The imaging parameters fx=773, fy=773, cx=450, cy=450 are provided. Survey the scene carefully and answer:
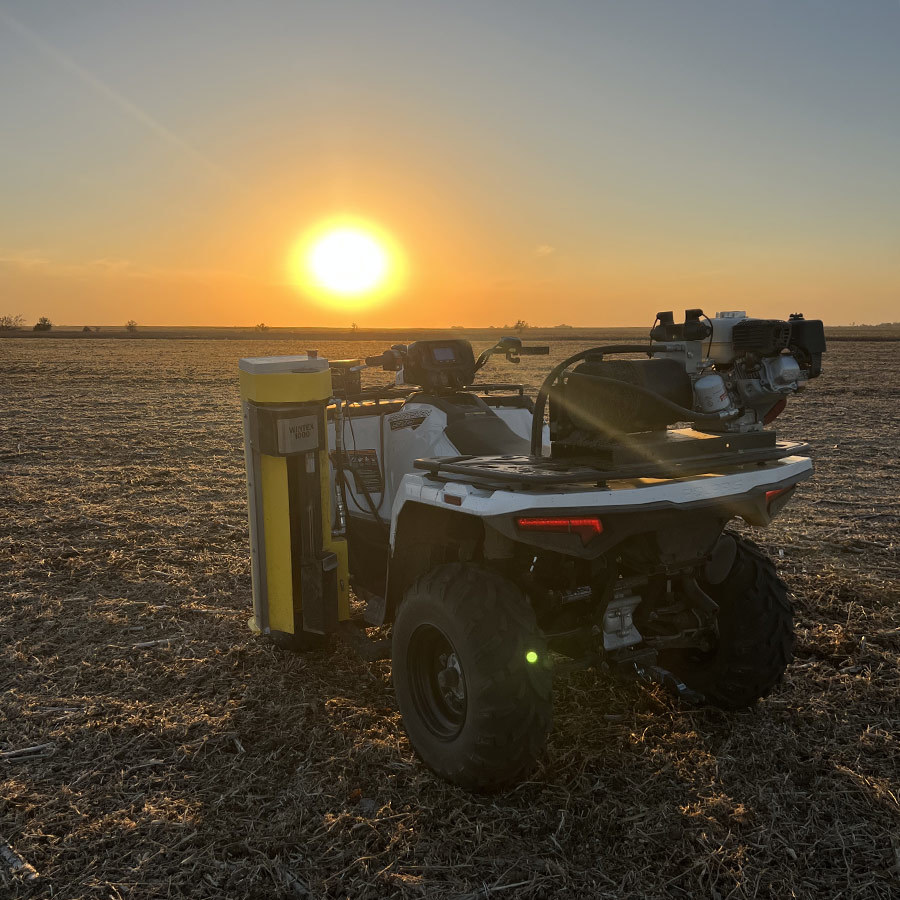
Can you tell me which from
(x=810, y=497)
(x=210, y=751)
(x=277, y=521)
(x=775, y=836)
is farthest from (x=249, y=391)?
(x=810, y=497)

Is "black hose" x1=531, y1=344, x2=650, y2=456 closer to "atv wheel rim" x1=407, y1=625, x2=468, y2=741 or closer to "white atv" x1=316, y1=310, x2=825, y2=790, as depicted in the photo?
"white atv" x1=316, y1=310, x2=825, y2=790

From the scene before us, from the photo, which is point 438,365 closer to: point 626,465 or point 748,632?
point 626,465

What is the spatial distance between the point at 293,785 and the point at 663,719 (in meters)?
1.82

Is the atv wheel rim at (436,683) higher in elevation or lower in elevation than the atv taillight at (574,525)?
lower

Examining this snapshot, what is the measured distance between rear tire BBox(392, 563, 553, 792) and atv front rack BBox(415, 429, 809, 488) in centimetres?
43

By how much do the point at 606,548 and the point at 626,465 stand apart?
1.20 ft

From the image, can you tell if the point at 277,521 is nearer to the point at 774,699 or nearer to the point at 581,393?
the point at 581,393

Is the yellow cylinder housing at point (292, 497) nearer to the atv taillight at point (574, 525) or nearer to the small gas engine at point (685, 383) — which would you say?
the small gas engine at point (685, 383)

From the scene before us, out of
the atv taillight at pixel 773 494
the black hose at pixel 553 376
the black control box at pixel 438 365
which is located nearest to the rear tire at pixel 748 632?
the atv taillight at pixel 773 494

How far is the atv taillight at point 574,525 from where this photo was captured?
2.69 metres

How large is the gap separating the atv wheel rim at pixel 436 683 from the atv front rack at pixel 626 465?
0.73 meters

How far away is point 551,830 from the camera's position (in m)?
3.00

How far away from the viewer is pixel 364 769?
3.43m

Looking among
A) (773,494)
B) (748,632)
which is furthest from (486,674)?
(748,632)
